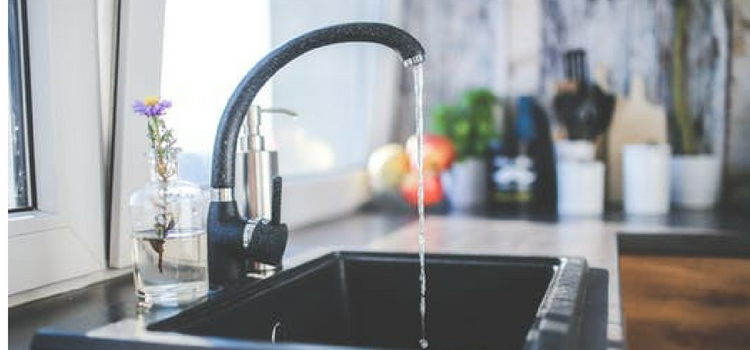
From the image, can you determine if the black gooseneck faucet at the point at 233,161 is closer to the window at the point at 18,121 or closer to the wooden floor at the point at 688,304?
the window at the point at 18,121

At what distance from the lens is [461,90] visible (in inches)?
86.2

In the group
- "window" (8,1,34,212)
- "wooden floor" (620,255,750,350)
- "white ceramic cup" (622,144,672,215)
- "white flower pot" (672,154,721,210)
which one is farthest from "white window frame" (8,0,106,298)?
"white flower pot" (672,154,721,210)

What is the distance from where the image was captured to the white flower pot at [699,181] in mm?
1945

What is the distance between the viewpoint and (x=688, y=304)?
143 cm

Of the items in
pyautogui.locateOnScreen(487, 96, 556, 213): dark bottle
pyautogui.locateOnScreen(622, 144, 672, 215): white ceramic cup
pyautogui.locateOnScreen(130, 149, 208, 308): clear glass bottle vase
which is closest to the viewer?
pyautogui.locateOnScreen(130, 149, 208, 308): clear glass bottle vase

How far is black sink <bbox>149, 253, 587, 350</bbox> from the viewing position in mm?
1046

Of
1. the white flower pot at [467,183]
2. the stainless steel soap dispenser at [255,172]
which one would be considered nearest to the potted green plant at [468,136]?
the white flower pot at [467,183]

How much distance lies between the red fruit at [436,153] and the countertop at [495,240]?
0.16m

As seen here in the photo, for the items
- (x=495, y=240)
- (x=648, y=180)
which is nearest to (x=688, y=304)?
(x=495, y=240)

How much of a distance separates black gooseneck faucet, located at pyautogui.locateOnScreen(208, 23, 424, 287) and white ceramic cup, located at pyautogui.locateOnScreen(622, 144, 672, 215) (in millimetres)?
1100

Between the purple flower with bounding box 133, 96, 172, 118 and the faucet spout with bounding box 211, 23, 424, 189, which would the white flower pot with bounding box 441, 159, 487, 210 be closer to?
the faucet spout with bounding box 211, 23, 424, 189

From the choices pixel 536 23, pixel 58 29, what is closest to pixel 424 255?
pixel 58 29

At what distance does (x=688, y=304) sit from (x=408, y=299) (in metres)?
0.59

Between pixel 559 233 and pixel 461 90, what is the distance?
0.74 metres
